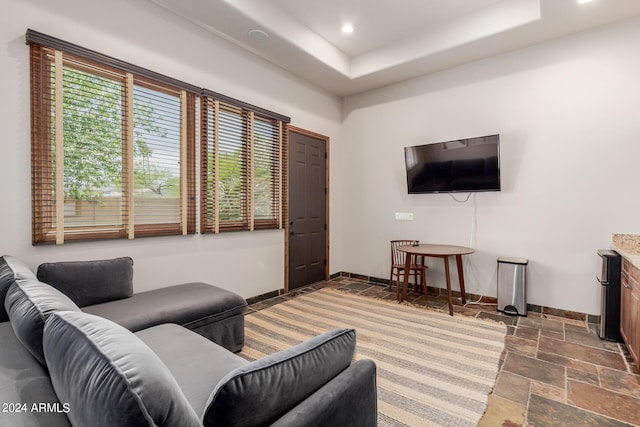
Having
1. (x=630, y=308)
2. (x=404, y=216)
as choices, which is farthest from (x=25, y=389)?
(x=404, y=216)

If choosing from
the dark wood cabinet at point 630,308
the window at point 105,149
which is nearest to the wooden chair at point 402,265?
the dark wood cabinet at point 630,308

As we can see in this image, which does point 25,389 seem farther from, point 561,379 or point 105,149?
point 561,379

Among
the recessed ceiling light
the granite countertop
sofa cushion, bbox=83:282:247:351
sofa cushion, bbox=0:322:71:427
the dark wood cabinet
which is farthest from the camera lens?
the recessed ceiling light

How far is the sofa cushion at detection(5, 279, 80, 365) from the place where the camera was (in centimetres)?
118

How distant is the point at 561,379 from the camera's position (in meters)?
2.30

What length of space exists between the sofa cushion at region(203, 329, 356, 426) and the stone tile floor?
1.38 meters

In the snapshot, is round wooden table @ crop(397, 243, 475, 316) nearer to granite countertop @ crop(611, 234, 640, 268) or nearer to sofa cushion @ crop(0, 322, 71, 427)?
granite countertop @ crop(611, 234, 640, 268)

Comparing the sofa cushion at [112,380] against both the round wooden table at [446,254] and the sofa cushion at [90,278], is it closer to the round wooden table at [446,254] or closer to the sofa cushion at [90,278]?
the sofa cushion at [90,278]

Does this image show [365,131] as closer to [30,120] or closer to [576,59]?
[576,59]

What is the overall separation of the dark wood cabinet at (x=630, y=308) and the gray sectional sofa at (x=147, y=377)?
247 cm

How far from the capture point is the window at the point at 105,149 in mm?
2402

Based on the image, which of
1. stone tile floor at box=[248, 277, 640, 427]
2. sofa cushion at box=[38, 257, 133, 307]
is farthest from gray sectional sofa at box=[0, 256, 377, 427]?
stone tile floor at box=[248, 277, 640, 427]

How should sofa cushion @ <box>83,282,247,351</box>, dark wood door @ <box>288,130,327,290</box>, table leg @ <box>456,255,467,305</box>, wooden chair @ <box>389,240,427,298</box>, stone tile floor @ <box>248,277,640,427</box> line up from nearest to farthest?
stone tile floor @ <box>248,277,640,427</box>
sofa cushion @ <box>83,282,247,351</box>
table leg @ <box>456,255,467,305</box>
wooden chair @ <box>389,240,427,298</box>
dark wood door @ <box>288,130,327,290</box>

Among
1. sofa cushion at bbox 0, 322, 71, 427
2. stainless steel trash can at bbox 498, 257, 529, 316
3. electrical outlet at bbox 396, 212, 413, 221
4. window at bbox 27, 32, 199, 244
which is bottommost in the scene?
stainless steel trash can at bbox 498, 257, 529, 316
